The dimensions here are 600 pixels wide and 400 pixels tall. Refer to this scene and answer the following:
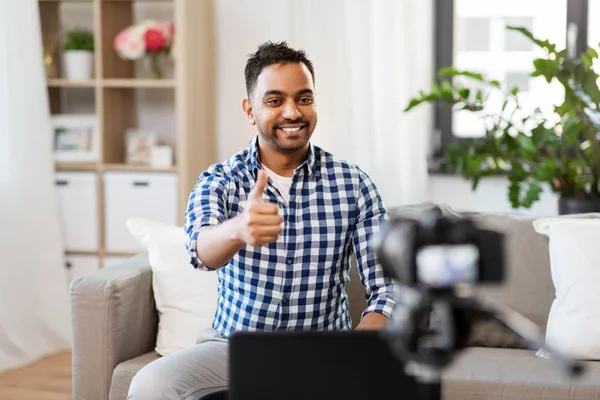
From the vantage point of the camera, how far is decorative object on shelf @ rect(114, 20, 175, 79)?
12.6 feet

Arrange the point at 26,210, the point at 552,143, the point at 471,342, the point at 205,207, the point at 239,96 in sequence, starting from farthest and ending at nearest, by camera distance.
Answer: the point at 239,96 < the point at 26,210 < the point at 552,143 < the point at 471,342 < the point at 205,207

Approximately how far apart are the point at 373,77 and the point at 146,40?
3.21 feet

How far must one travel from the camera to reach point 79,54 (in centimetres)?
394

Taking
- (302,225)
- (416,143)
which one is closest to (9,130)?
(416,143)

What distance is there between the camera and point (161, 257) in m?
2.57

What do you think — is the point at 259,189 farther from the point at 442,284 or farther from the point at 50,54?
the point at 50,54

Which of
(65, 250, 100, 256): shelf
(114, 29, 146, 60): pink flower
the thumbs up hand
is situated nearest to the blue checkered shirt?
the thumbs up hand

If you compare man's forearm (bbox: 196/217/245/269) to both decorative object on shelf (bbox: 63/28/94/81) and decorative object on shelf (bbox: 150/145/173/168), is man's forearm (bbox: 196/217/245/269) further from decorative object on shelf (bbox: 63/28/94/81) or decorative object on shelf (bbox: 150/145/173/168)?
decorative object on shelf (bbox: 63/28/94/81)

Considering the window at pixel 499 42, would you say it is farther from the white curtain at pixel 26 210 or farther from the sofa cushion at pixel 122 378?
the sofa cushion at pixel 122 378

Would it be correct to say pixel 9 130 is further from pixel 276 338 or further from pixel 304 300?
pixel 276 338

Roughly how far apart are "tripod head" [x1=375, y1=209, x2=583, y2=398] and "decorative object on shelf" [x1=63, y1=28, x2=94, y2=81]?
3250 millimetres

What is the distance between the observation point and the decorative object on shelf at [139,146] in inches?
157

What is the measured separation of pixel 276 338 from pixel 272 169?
107 cm

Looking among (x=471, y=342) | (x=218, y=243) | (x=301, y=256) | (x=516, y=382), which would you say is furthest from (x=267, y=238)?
(x=516, y=382)
